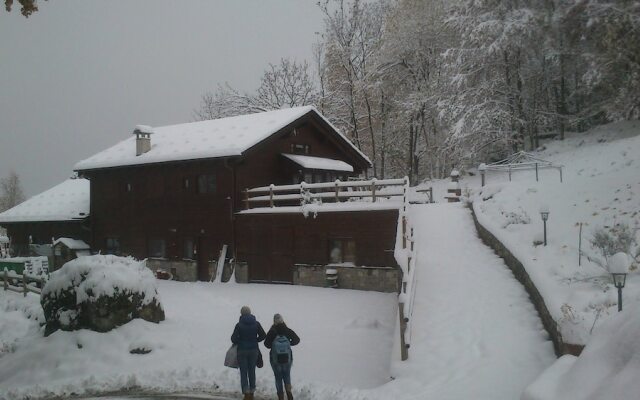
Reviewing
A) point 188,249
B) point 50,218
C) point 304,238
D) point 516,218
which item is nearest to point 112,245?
point 50,218

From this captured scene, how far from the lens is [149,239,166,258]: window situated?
23875mm

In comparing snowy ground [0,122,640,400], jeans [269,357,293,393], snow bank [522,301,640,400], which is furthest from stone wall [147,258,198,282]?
snow bank [522,301,640,400]

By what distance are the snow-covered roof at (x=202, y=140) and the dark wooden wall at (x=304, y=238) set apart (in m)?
3.28

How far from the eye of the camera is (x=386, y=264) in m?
17.6

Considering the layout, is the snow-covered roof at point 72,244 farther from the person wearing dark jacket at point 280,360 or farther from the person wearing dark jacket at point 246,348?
the person wearing dark jacket at point 280,360

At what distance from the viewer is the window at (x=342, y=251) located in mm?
18406

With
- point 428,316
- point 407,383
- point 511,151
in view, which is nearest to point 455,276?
point 428,316

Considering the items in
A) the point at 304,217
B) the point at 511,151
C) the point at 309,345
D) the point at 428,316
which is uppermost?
the point at 511,151

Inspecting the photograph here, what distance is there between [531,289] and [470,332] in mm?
2317

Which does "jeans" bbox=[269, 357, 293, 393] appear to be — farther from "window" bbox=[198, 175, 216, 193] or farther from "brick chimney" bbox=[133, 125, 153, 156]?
"brick chimney" bbox=[133, 125, 153, 156]

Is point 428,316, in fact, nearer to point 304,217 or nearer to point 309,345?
point 309,345

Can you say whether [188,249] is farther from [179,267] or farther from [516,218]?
[516,218]

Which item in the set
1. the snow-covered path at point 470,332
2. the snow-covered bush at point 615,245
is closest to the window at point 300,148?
the snow-covered path at point 470,332

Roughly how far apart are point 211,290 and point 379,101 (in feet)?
76.4
